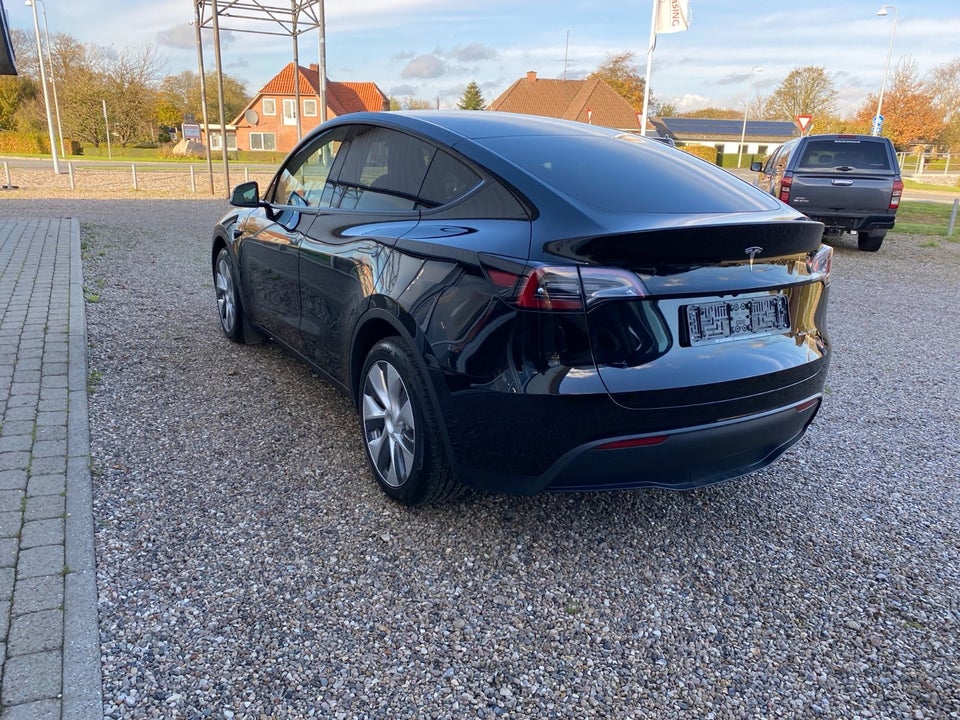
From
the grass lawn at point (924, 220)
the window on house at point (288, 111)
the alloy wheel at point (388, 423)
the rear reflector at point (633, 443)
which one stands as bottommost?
the grass lawn at point (924, 220)

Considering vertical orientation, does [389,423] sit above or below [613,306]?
below

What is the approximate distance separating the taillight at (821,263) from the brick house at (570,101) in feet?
195

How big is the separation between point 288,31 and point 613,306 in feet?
60.5

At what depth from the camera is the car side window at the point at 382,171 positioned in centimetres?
329

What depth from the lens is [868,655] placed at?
238 cm

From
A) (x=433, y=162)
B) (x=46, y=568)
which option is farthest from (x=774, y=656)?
(x=46, y=568)

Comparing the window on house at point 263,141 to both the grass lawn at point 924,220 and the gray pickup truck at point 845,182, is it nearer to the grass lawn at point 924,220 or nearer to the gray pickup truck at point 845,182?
the grass lawn at point 924,220

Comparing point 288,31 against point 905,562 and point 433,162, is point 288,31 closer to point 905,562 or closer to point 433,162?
point 433,162

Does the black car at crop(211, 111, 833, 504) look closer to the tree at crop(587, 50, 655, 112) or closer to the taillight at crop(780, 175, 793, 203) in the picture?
the taillight at crop(780, 175, 793, 203)

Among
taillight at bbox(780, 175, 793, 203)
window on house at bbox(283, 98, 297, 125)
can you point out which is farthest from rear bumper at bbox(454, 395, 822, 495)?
window on house at bbox(283, 98, 297, 125)

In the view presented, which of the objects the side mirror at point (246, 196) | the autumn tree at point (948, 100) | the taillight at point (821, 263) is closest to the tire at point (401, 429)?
the taillight at point (821, 263)

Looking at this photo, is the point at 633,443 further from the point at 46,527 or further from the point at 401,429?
the point at 46,527

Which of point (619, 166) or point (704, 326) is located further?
point (619, 166)

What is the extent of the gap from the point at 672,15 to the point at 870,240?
7588 millimetres
